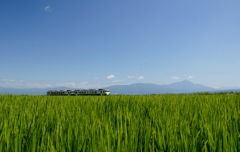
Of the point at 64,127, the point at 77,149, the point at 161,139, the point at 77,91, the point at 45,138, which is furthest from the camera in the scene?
the point at 77,91

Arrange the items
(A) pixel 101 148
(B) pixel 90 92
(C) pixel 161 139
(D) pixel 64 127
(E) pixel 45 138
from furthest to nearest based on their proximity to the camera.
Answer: (B) pixel 90 92, (D) pixel 64 127, (E) pixel 45 138, (C) pixel 161 139, (A) pixel 101 148

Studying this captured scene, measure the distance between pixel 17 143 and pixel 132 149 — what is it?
0.63 metres

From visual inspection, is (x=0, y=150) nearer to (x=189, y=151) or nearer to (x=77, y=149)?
(x=77, y=149)

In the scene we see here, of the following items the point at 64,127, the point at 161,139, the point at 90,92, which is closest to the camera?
the point at 161,139

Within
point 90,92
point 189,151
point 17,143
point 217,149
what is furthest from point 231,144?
point 90,92

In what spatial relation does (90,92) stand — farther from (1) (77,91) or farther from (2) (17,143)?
(2) (17,143)

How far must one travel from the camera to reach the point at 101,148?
106 cm

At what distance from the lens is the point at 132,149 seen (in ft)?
3.66

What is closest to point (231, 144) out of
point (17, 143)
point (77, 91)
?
point (17, 143)

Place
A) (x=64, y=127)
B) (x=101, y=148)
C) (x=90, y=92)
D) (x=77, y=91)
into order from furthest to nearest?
(x=77, y=91) < (x=90, y=92) < (x=64, y=127) < (x=101, y=148)

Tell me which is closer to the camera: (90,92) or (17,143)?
(17,143)

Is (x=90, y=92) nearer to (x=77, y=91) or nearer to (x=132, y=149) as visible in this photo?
(x=77, y=91)

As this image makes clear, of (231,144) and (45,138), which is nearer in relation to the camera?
(231,144)

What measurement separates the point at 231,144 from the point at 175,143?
276mm
